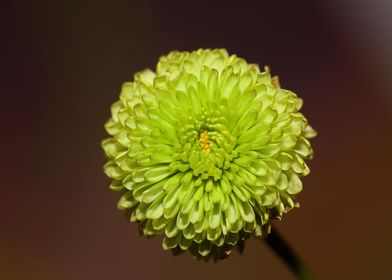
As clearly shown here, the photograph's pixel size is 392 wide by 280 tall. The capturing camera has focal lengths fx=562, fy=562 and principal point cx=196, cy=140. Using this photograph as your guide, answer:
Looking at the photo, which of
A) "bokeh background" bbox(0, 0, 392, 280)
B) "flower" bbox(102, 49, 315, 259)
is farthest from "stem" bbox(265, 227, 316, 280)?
"bokeh background" bbox(0, 0, 392, 280)

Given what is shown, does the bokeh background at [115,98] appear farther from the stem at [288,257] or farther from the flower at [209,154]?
the flower at [209,154]

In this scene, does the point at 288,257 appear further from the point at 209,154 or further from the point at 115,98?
the point at 115,98

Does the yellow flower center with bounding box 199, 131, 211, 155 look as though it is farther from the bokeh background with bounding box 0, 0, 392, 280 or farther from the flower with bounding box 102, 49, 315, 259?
the bokeh background with bounding box 0, 0, 392, 280

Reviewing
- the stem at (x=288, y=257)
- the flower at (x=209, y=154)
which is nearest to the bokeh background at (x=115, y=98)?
the stem at (x=288, y=257)

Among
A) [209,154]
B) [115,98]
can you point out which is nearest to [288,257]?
[209,154]
